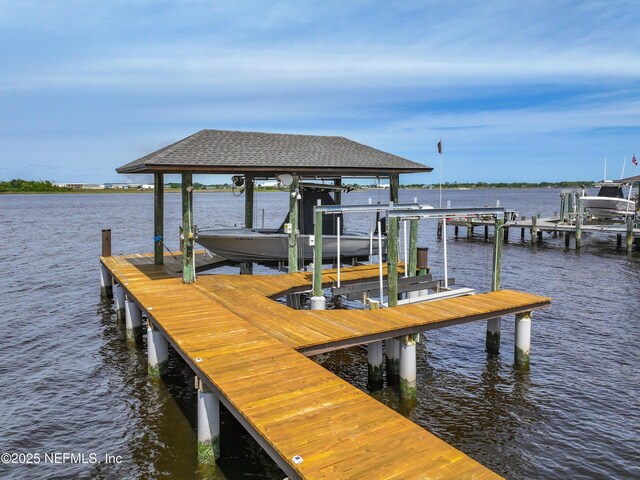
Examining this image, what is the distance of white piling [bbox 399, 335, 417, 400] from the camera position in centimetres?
969

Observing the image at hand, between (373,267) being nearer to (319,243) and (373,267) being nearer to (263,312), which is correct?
(319,243)

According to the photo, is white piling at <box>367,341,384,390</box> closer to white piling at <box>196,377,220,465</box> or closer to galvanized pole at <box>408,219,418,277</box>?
white piling at <box>196,377,220,465</box>

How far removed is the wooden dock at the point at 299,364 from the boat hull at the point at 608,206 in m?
31.9

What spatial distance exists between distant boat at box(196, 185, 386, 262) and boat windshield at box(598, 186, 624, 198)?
103 ft

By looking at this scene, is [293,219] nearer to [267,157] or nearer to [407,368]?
[267,157]

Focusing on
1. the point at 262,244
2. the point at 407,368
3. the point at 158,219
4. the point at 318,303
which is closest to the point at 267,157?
the point at 262,244

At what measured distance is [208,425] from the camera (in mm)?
7273

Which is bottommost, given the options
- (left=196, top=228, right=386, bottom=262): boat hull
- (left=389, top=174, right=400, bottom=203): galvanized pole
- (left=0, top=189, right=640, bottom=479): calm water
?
(left=0, top=189, right=640, bottom=479): calm water

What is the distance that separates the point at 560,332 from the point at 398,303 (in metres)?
6.08

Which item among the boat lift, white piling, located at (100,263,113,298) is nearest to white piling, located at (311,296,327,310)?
the boat lift

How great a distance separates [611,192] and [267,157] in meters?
36.8

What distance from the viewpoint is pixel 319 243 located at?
1252 cm

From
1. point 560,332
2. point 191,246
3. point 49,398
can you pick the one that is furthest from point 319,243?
point 560,332

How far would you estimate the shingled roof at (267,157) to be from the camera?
1296 cm
